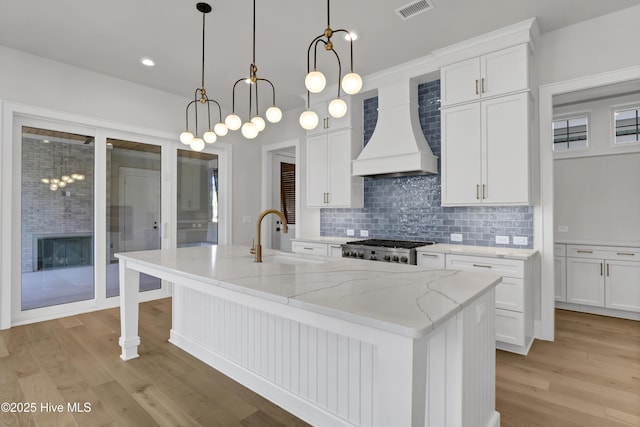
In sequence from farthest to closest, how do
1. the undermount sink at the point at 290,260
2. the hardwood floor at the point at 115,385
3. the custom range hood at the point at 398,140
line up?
1. the custom range hood at the point at 398,140
2. the undermount sink at the point at 290,260
3. the hardwood floor at the point at 115,385

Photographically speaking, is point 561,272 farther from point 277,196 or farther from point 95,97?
point 95,97

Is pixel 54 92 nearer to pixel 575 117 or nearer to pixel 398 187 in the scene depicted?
pixel 398 187

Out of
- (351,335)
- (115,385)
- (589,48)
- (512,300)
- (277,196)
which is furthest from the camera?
(277,196)

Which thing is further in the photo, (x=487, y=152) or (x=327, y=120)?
(x=327, y=120)

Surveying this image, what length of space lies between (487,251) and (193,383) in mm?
2781

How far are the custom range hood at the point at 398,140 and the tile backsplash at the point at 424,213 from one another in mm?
182

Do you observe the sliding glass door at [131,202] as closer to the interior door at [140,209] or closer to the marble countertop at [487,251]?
the interior door at [140,209]

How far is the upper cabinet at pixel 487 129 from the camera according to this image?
306 centimetres

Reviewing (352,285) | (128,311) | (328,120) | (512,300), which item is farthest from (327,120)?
(352,285)

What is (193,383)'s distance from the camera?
2.45m

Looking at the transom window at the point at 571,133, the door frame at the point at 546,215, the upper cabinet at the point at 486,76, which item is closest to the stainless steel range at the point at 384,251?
the door frame at the point at 546,215

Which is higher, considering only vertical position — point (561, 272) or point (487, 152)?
point (487, 152)

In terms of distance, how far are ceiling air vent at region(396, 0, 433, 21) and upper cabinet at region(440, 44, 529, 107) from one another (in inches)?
33.5

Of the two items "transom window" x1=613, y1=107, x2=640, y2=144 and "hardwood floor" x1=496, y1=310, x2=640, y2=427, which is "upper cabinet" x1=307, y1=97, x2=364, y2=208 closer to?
"hardwood floor" x1=496, y1=310, x2=640, y2=427
